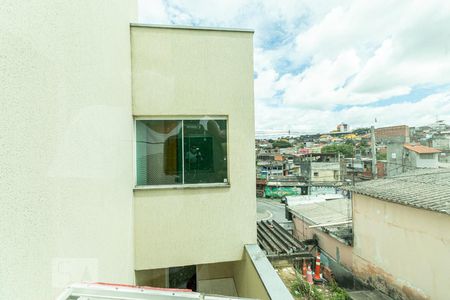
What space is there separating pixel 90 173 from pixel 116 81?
1118 millimetres

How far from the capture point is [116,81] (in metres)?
2.25

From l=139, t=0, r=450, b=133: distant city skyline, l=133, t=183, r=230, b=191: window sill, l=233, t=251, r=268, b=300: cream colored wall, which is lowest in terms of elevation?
l=233, t=251, r=268, b=300: cream colored wall

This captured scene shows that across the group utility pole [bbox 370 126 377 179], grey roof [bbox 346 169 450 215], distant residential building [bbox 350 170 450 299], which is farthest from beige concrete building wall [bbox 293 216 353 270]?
utility pole [bbox 370 126 377 179]

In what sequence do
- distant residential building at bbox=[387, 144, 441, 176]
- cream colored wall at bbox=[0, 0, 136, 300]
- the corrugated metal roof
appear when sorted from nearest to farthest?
cream colored wall at bbox=[0, 0, 136, 300] < the corrugated metal roof < distant residential building at bbox=[387, 144, 441, 176]

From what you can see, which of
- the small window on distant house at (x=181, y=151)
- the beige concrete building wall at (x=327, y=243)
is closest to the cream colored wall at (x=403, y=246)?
the beige concrete building wall at (x=327, y=243)

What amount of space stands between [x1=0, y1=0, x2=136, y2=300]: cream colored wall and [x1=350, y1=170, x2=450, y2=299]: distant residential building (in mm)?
7127

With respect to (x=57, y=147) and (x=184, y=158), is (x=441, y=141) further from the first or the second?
(x=57, y=147)

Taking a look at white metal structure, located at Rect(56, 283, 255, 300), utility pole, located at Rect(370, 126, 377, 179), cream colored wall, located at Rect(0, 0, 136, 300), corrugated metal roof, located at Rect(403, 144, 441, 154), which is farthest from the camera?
utility pole, located at Rect(370, 126, 377, 179)

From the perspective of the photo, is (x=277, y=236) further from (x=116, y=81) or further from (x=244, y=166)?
(x=116, y=81)

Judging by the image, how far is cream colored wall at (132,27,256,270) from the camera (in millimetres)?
2775

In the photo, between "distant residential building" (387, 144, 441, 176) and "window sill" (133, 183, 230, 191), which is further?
"distant residential building" (387, 144, 441, 176)

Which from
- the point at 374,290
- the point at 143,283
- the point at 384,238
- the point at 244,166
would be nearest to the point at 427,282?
the point at 384,238

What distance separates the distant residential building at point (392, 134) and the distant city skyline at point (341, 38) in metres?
0.52

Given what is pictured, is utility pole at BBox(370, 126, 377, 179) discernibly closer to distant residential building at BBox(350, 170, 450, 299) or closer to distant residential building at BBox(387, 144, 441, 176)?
distant residential building at BBox(387, 144, 441, 176)
